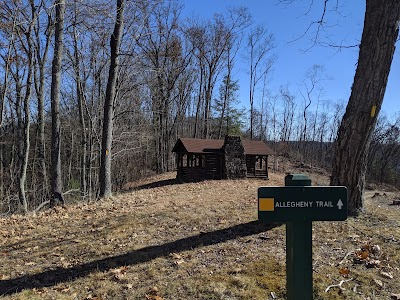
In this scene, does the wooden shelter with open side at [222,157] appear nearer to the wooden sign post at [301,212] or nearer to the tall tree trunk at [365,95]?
the tall tree trunk at [365,95]

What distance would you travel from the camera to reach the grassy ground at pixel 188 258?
159 inches

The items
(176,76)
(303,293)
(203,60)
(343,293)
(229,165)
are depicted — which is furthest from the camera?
(203,60)

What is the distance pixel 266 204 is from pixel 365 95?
471 cm

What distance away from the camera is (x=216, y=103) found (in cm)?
4122

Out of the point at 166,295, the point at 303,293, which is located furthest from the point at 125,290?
the point at 303,293

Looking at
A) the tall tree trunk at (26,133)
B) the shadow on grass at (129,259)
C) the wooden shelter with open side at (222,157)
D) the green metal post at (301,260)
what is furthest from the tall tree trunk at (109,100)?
the wooden shelter with open side at (222,157)

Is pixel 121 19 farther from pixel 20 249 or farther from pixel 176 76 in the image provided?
pixel 176 76

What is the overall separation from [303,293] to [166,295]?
80.3 inches

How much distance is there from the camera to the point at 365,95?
239 inches

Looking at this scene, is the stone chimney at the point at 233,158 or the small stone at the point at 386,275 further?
the stone chimney at the point at 233,158

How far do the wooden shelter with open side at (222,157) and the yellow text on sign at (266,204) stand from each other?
1956 cm

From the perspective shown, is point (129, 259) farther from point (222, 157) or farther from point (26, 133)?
point (222, 157)

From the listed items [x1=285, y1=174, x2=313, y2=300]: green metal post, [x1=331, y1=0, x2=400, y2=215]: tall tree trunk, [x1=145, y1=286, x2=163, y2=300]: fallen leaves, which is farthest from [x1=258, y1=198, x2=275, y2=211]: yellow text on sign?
[x1=331, y1=0, x2=400, y2=215]: tall tree trunk

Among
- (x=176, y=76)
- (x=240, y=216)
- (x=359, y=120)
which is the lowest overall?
(x=240, y=216)
